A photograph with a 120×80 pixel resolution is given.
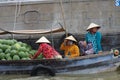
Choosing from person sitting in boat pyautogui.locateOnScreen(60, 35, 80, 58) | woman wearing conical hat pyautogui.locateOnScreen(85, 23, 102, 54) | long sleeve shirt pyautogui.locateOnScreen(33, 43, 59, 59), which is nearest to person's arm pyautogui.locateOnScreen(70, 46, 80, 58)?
person sitting in boat pyautogui.locateOnScreen(60, 35, 80, 58)

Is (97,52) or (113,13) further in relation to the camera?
(113,13)

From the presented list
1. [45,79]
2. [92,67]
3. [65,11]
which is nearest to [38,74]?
[45,79]

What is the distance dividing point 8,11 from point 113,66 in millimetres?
5978

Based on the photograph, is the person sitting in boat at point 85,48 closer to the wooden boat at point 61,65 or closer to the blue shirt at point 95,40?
the blue shirt at point 95,40

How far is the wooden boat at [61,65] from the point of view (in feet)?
39.0

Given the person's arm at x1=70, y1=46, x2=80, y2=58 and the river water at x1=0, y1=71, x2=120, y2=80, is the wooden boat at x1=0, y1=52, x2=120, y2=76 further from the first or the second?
the person's arm at x1=70, y1=46, x2=80, y2=58

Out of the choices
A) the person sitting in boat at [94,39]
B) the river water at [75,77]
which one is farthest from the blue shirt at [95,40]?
the river water at [75,77]

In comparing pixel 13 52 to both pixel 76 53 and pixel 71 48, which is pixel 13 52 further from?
pixel 76 53

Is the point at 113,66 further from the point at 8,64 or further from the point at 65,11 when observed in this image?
the point at 65,11

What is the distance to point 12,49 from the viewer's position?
12531 mm

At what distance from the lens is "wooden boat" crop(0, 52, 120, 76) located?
11.9 m

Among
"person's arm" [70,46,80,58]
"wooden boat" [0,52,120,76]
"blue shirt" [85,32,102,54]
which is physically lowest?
"wooden boat" [0,52,120,76]

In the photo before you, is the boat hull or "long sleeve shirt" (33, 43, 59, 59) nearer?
the boat hull

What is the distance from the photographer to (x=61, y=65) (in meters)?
12.0
